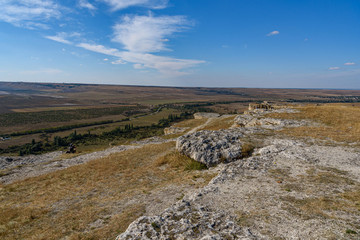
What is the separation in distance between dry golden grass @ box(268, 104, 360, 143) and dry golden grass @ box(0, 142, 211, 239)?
17.7 metres

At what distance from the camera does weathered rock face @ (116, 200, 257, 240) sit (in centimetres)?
830

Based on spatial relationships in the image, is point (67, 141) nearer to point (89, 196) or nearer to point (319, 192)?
point (89, 196)

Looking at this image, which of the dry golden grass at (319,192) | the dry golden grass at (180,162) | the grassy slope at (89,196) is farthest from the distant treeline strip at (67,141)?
the dry golden grass at (319,192)

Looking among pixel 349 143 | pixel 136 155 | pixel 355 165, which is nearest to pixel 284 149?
pixel 355 165

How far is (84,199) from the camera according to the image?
52.2 feet

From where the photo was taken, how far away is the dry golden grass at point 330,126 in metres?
24.1

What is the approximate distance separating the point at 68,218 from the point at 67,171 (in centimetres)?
1365

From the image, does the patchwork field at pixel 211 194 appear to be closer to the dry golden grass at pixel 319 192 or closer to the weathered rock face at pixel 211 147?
the dry golden grass at pixel 319 192

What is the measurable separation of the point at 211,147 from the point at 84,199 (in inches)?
492

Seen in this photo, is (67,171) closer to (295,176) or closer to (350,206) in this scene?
(295,176)

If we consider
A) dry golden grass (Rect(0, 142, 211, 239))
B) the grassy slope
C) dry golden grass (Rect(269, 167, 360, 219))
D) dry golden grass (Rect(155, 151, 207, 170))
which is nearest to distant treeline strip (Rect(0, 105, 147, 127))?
the grassy slope

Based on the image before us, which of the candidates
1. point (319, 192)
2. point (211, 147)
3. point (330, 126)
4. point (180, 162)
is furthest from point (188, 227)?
point (330, 126)

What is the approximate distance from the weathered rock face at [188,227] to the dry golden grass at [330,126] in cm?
2073

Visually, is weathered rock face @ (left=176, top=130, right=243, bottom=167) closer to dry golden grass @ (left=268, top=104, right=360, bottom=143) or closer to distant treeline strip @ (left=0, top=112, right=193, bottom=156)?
dry golden grass @ (left=268, top=104, right=360, bottom=143)
